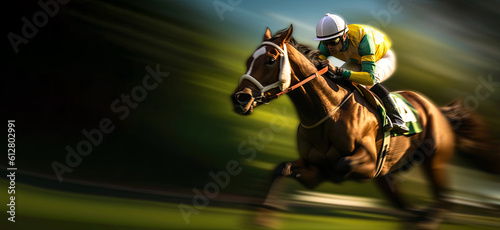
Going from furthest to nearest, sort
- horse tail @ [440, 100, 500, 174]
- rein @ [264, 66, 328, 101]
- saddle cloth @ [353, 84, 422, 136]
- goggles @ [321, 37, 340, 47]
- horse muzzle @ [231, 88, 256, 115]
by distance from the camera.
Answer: horse tail @ [440, 100, 500, 174] < saddle cloth @ [353, 84, 422, 136] < goggles @ [321, 37, 340, 47] < rein @ [264, 66, 328, 101] < horse muzzle @ [231, 88, 256, 115]

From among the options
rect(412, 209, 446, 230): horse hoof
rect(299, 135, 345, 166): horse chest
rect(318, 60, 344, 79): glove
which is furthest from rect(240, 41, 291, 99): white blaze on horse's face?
rect(412, 209, 446, 230): horse hoof

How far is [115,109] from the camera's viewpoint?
3959 millimetres

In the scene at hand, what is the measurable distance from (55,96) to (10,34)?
61 centimetres

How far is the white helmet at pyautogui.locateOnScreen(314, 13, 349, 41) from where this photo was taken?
2922 mm

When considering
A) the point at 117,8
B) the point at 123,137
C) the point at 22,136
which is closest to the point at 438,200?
the point at 123,137

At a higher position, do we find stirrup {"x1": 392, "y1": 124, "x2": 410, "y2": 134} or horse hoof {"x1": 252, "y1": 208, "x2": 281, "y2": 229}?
stirrup {"x1": 392, "y1": 124, "x2": 410, "y2": 134}

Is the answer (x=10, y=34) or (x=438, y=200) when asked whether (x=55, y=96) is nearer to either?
(x=10, y=34)

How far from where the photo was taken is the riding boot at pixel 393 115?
3140 millimetres

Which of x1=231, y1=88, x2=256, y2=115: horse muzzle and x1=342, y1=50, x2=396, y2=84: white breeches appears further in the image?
x1=342, y1=50, x2=396, y2=84: white breeches

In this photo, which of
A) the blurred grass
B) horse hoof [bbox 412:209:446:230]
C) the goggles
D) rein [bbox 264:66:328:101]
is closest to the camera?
rein [bbox 264:66:328:101]

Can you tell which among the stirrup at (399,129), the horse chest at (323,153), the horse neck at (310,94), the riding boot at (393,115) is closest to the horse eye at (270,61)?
the horse neck at (310,94)

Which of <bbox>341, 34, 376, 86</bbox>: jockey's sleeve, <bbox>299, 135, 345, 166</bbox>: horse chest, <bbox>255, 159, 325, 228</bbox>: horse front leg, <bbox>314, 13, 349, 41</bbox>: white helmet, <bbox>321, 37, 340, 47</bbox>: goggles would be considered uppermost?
<bbox>314, 13, 349, 41</bbox>: white helmet

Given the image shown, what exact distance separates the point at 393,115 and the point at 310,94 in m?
0.67

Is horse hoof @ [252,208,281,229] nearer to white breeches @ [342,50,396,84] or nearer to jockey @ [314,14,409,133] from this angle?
jockey @ [314,14,409,133]
